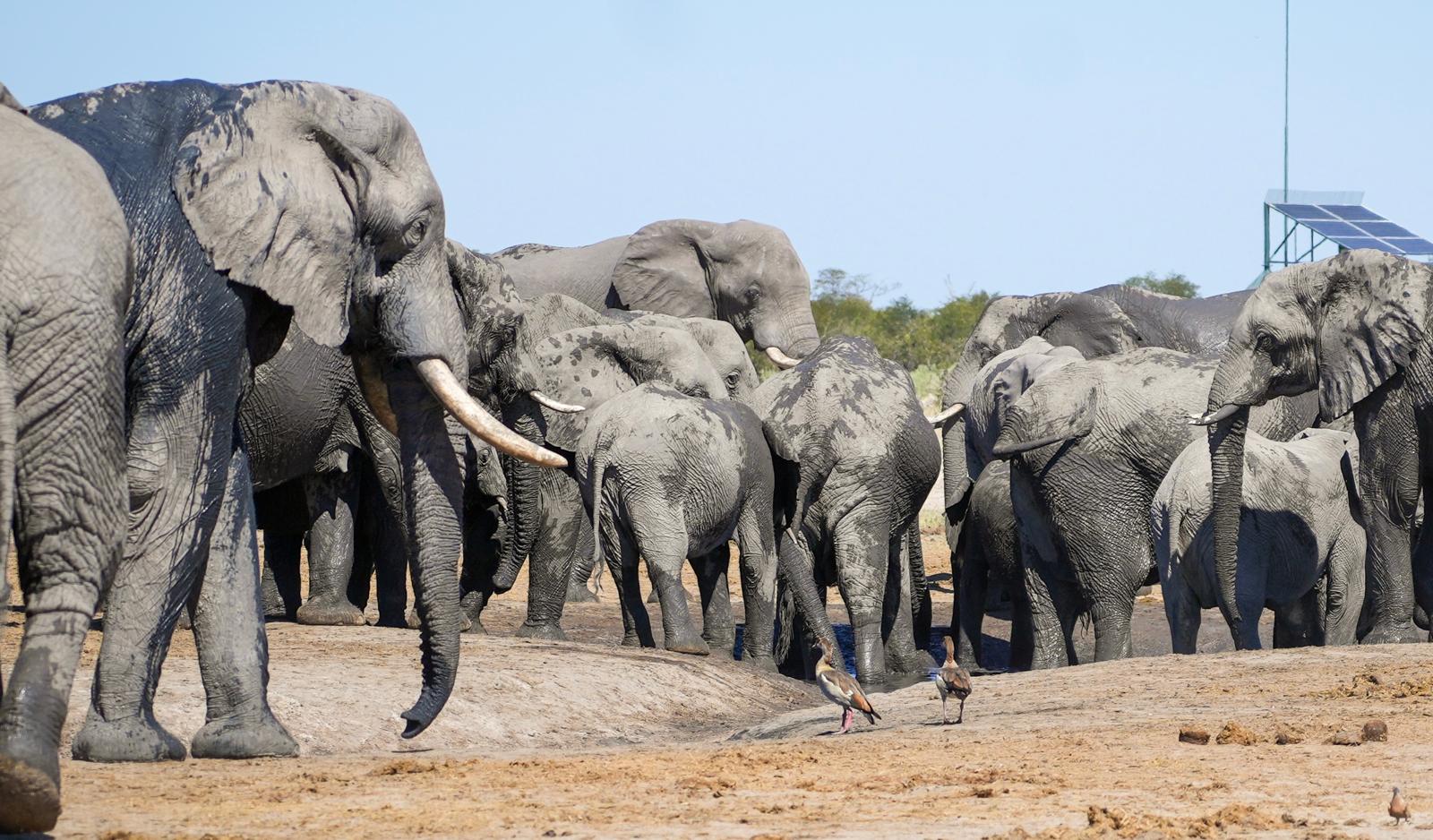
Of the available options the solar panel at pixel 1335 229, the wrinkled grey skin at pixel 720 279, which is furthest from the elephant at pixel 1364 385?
the solar panel at pixel 1335 229

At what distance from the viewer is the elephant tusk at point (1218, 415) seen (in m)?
10.9

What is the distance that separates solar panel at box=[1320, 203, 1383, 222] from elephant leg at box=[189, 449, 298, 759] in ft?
70.2

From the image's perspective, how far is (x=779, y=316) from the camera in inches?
699

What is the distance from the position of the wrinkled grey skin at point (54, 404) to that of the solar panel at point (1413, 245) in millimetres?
19327

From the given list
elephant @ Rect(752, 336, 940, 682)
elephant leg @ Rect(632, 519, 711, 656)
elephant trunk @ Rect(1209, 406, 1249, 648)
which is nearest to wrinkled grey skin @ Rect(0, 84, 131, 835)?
elephant leg @ Rect(632, 519, 711, 656)

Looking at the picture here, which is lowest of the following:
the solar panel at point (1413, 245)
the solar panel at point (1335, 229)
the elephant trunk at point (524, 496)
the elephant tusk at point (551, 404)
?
the elephant trunk at point (524, 496)

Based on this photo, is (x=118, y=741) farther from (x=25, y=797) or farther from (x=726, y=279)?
(x=726, y=279)

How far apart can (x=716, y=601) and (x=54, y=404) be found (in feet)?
24.5

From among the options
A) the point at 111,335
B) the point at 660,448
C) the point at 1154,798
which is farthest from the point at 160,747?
the point at 660,448

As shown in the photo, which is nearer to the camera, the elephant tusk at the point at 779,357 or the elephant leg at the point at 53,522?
the elephant leg at the point at 53,522

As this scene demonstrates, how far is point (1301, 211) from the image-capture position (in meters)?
26.5

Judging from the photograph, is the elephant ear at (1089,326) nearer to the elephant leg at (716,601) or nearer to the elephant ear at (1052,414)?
the elephant ear at (1052,414)

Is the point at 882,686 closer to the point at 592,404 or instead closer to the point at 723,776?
the point at 592,404

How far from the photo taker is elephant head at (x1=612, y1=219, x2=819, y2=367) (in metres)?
17.7
